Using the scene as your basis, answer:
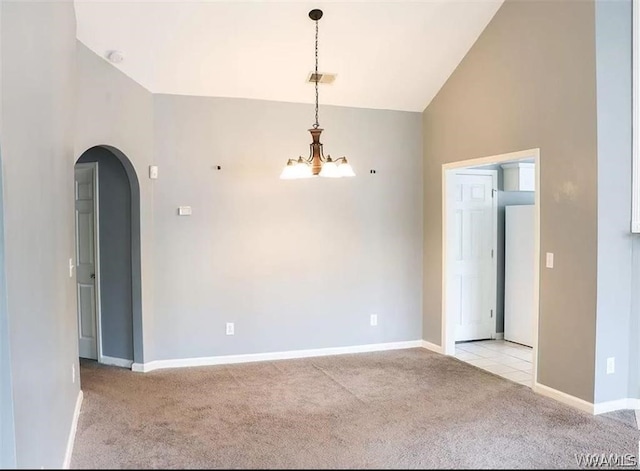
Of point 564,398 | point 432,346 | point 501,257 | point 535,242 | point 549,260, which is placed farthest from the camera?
point 501,257

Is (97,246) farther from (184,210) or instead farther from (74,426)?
(74,426)

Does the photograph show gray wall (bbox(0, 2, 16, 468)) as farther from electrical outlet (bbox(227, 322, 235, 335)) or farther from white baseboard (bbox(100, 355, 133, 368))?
electrical outlet (bbox(227, 322, 235, 335))

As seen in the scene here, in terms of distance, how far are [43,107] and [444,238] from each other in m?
3.91

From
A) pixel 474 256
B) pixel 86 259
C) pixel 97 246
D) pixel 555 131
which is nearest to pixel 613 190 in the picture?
pixel 555 131

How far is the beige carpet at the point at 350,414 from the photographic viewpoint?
2979 mm

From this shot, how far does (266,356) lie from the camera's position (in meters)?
5.15

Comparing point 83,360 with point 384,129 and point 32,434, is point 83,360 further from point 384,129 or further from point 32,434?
point 384,129

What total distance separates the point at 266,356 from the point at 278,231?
126 centimetres

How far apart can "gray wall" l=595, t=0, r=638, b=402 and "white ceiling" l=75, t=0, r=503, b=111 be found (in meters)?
1.11

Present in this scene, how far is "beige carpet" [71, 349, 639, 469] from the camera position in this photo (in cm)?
298

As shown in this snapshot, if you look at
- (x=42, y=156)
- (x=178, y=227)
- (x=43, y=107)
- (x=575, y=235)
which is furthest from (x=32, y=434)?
(x=575, y=235)

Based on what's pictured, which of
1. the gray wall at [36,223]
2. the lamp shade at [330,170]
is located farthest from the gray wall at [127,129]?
the lamp shade at [330,170]

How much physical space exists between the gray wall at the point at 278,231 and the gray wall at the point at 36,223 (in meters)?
1.66

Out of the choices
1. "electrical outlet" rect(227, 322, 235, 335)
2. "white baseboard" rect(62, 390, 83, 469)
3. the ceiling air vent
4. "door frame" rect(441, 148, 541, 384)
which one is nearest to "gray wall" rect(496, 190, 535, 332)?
"door frame" rect(441, 148, 541, 384)
